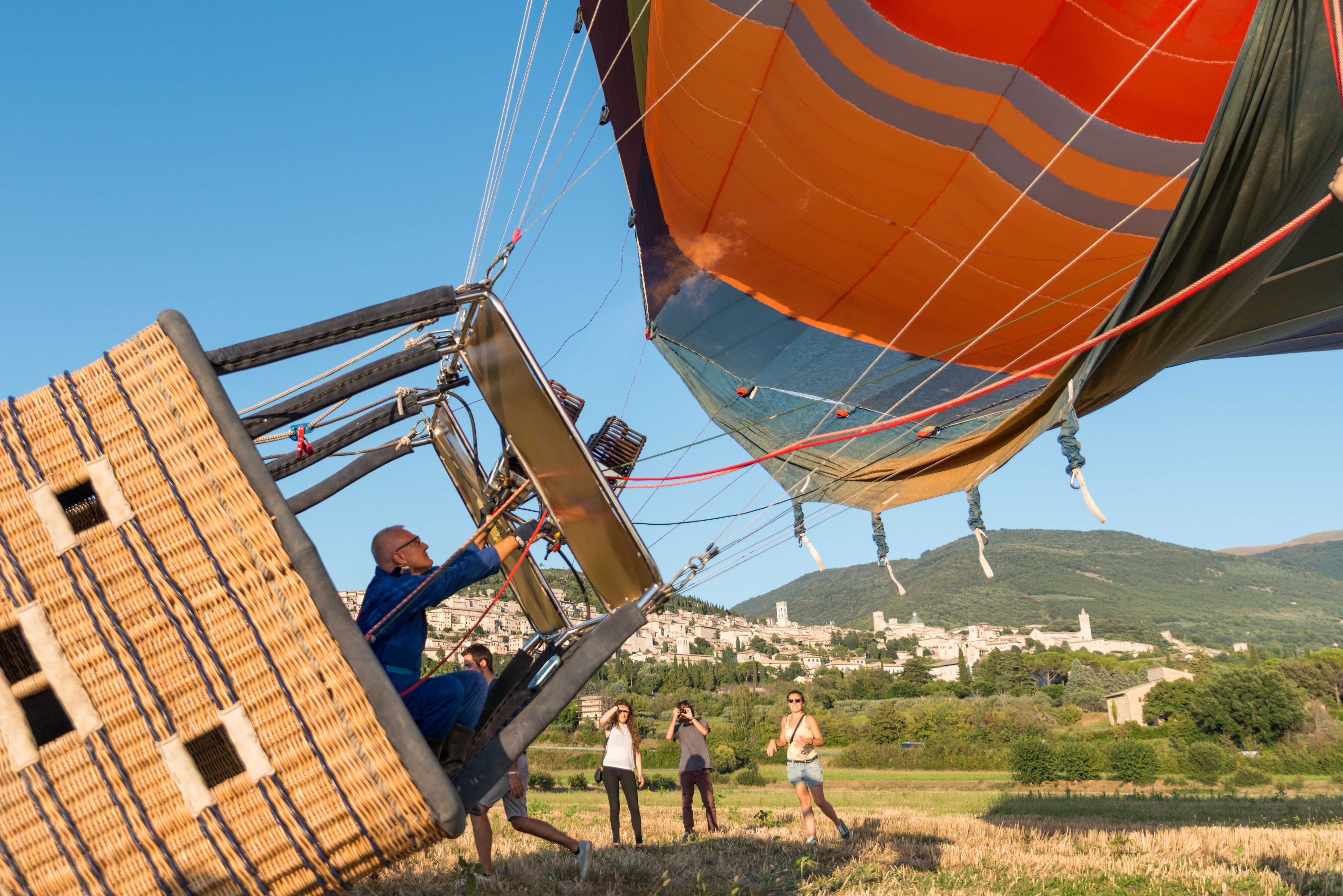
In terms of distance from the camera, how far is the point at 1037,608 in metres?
194

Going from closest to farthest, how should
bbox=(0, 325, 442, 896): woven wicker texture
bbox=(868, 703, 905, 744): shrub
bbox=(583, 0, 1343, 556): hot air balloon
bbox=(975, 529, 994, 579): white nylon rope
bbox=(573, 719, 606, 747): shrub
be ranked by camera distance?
bbox=(0, 325, 442, 896): woven wicker texture, bbox=(583, 0, 1343, 556): hot air balloon, bbox=(975, 529, 994, 579): white nylon rope, bbox=(868, 703, 905, 744): shrub, bbox=(573, 719, 606, 747): shrub

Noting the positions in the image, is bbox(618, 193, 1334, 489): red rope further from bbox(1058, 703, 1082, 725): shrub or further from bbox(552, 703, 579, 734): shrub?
bbox(1058, 703, 1082, 725): shrub

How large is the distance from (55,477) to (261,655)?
2.57 ft

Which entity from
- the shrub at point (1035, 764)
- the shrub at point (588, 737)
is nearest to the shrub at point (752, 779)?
the shrub at point (1035, 764)

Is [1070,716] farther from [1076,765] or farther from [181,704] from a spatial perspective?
[181,704]

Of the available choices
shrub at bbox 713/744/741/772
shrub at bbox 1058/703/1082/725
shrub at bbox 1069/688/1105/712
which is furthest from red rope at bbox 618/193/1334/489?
shrub at bbox 1069/688/1105/712

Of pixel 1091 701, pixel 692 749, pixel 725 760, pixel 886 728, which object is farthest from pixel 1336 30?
pixel 1091 701

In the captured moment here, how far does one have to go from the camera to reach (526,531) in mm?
3842

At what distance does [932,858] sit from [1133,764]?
702 inches

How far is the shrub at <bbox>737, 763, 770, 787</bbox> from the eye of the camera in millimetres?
22703

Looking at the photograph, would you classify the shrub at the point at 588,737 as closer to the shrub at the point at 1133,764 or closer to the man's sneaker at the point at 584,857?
the shrub at the point at 1133,764

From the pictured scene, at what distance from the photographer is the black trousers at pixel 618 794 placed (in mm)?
6434

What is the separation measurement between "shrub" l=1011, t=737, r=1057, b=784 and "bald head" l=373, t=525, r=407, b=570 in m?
20.2

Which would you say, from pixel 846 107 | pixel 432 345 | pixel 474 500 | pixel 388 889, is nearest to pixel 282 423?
pixel 432 345
